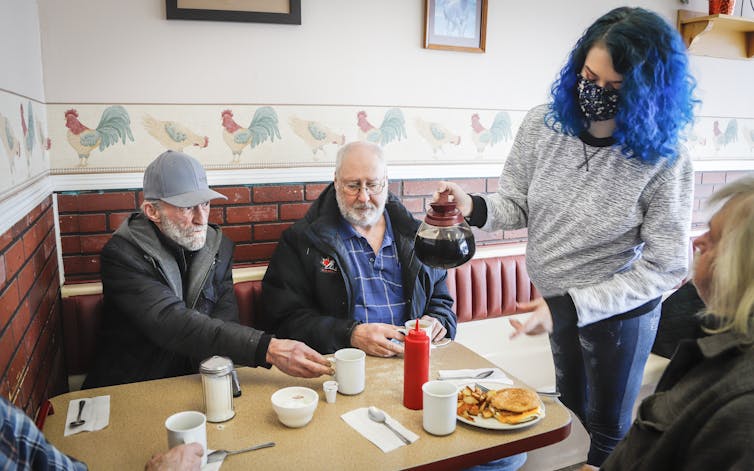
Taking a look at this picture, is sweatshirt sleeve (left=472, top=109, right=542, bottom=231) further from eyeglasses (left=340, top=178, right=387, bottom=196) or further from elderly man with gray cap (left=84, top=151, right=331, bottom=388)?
elderly man with gray cap (left=84, top=151, right=331, bottom=388)

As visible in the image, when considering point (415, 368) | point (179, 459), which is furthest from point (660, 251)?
point (179, 459)

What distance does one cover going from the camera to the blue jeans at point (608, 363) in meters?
1.78

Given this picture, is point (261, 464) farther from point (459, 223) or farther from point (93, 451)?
point (459, 223)

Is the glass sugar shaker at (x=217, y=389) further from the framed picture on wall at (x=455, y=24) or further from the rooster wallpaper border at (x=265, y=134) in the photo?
the framed picture on wall at (x=455, y=24)

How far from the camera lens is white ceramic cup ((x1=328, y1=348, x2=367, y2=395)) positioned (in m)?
1.54

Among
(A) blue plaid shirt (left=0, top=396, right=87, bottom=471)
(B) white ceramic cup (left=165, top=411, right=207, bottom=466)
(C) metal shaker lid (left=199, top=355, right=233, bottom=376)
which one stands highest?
(A) blue plaid shirt (left=0, top=396, right=87, bottom=471)

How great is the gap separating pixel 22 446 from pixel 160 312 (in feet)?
2.93

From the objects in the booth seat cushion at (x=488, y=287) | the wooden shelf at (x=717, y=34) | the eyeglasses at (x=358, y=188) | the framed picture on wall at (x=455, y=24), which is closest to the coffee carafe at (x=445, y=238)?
the eyeglasses at (x=358, y=188)

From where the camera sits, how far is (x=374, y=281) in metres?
2.29

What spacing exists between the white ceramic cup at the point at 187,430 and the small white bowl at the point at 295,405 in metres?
0.19

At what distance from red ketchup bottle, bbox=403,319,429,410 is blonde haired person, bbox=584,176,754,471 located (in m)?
0.49

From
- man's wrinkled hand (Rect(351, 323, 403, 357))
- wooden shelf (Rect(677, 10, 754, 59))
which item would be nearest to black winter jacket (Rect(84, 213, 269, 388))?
man's wrinkled hand (Rect(351, 323, 403, 357))

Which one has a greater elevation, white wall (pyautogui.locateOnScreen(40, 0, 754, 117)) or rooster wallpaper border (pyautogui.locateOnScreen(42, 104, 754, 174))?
white wall (pyautogui.locateOnScreen(40, 0, 754, 117))

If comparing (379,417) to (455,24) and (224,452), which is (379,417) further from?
(455,24)
